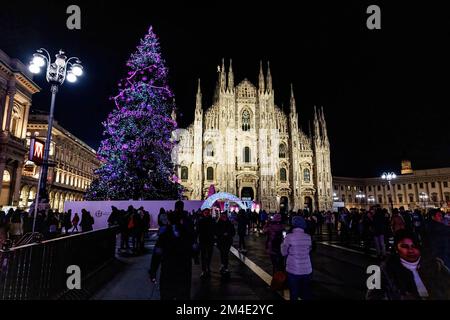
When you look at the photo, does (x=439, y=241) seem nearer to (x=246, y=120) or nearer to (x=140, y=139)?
(x=140, y=139)

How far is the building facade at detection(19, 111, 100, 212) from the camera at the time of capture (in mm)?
32062

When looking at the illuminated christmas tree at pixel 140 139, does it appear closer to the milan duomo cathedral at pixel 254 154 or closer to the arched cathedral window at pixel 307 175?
the milan duomo cathedral at pixel 254 154

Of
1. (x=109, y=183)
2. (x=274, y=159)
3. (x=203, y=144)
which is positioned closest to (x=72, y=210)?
(x=109, y=183)

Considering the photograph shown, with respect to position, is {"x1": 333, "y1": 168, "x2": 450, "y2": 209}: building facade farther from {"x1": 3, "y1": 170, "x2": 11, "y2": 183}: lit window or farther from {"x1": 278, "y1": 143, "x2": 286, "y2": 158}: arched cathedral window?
{"x1": 3, "y1": 170, "x2": 11, "y2": 183}: lit window

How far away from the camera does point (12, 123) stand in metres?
28.3

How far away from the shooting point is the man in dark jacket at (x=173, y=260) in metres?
3.64

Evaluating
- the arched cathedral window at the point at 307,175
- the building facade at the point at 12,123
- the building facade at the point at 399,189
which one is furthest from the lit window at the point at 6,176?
the building facade at the point at 399,189

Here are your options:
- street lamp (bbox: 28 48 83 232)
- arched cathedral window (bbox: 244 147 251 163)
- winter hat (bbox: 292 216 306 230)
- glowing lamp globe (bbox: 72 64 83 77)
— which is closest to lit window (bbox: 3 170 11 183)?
street lamp (bbox: 28 48 83 232)

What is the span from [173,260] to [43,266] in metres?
2.23

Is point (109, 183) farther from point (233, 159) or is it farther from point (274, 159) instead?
point (274, 159)

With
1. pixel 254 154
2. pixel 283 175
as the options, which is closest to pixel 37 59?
pixel 254 154

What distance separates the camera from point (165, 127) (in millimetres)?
19125

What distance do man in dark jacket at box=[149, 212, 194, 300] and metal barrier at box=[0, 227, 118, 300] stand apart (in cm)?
175

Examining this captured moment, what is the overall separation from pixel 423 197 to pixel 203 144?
182ft
